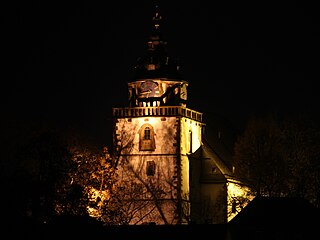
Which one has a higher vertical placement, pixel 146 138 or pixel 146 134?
pixel 146 134

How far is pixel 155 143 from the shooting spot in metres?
129

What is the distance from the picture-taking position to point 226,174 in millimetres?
131500

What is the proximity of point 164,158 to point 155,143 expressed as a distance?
4.28ft

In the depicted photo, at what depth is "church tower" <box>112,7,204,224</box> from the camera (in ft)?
419

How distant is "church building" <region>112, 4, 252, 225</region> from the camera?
5037 inches

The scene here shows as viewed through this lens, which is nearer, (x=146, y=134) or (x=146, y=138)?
(x=146, y=138)

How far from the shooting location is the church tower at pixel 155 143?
12781 centimetres

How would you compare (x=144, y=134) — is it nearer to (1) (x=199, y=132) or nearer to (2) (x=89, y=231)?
(1) (x=199, y=132)

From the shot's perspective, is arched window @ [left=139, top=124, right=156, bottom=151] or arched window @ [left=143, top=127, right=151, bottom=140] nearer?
arched window @ [left=139, top=124, right=156, bottom=151]

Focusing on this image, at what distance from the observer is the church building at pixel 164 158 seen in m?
128

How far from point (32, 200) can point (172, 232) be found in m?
11.8

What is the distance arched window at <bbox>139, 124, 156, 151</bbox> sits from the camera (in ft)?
422

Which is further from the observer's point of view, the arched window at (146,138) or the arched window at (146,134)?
the arched window at (146,134)

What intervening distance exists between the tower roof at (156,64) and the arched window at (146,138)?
4.01 meters
